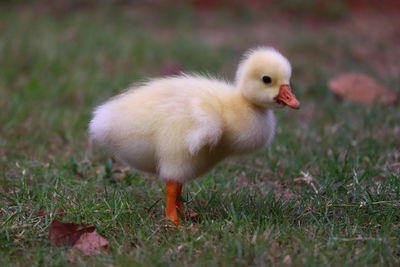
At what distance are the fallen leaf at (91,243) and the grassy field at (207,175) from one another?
0.06 metres

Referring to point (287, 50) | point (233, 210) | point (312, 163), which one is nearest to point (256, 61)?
point (233, 210)

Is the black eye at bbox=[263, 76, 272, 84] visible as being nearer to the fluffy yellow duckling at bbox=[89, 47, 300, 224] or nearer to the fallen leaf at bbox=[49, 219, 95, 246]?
the fluffy yellow duckling at bbox=[89, 47, 300, 224]

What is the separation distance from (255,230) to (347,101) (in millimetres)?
3006

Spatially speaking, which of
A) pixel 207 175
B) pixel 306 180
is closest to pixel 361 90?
pixel 306 180

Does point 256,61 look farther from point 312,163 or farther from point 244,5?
point 244,5

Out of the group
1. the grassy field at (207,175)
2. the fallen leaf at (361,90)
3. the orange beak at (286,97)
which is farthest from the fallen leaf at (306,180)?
the fallen leaf at (361,90)

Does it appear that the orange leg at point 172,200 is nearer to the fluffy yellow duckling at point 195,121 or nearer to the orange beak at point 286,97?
the fluffy yellow duckling at point 195,121

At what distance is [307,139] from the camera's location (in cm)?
503

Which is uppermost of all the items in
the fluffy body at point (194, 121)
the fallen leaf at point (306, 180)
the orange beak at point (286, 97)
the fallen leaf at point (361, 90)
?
the orange beak at point (286, 97)

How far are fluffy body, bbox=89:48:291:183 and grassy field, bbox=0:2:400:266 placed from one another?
0.33m

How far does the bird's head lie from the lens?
3.21 metres

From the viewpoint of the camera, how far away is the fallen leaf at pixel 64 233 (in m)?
3.12

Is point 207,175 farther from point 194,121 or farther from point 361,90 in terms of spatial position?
point 361,90

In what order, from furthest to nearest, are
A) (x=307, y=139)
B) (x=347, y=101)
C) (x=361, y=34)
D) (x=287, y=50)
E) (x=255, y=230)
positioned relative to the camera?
1. (x=361, y=34)
2. (x=287, y=50)
3. (x=347, y=101)
4. (x=307, y=139)
5. (x=255, y=230)
